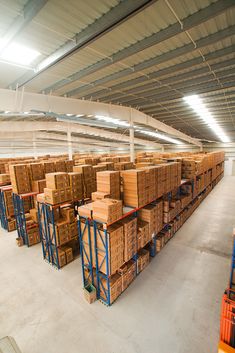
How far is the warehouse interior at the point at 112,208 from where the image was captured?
3457 millimetres

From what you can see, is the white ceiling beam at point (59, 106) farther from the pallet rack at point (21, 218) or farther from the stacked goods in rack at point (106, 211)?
the stacked goods in rack at point (106, 211)

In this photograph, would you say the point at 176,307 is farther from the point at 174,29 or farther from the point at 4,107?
the point at 4,107

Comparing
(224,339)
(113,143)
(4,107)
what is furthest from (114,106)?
(113,143)

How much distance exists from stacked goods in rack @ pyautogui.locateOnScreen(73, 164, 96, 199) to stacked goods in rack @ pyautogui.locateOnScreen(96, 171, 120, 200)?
2184 millimetres

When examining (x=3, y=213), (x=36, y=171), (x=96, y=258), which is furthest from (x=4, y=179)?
(x=96, y=258)

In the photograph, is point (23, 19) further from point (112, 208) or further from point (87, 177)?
point (87, 177)

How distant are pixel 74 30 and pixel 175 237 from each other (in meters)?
8.84

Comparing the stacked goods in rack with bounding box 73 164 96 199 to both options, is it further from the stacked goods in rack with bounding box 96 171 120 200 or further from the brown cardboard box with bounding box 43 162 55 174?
the brown cardboard box with bounding box 43 162 55 174

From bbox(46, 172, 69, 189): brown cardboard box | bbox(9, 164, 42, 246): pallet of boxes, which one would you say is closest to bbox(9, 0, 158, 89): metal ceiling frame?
bbox(46, 172, 69, 189): brown cardboard box

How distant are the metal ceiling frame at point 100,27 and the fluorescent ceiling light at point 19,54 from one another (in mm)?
351

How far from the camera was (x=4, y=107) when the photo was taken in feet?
Result: 20.0

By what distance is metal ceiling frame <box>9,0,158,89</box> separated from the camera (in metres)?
2.73

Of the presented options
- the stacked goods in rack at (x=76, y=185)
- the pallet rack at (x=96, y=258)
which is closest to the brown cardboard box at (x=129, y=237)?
the pallet rack at (x=96, y=258)

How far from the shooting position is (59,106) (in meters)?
7.71
